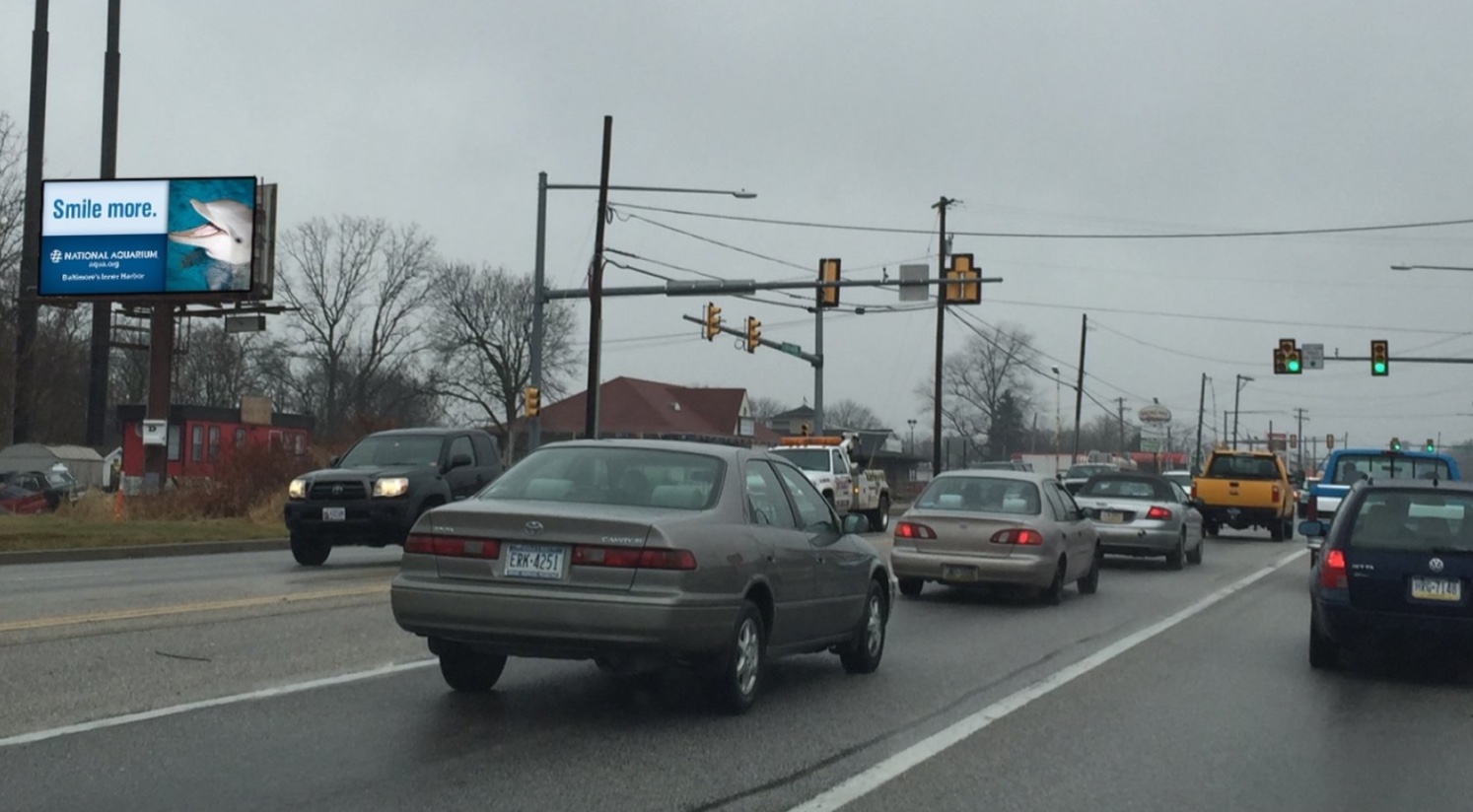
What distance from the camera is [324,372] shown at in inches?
3332

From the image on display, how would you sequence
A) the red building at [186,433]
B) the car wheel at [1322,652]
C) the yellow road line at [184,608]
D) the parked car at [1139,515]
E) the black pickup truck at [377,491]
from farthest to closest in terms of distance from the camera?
the red building at [186,433] < the parked car at [1139,515] < the black pickup truck at [377,491] < the yellow road line at [184,608] < the car wheel at [1322,652]

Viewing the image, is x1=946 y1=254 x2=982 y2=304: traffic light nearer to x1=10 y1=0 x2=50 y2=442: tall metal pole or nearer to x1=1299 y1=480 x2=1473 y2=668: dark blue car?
x1=1299 y1=480 x2=1473 y2=668: dark blue car

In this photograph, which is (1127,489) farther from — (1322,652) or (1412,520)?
(1412,520)

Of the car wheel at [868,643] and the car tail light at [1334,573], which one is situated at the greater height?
the car tail light at [1334,573]

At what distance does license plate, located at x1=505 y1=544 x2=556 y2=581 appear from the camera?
7828 millimetres

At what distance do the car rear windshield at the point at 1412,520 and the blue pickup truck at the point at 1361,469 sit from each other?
31.6 feet

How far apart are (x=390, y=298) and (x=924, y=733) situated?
251 ft

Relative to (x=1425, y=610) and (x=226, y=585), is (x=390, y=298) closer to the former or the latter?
(x=226, y=585)

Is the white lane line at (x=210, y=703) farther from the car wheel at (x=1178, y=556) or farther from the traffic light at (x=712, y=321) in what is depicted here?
the traffic light at (x=712, y=321)

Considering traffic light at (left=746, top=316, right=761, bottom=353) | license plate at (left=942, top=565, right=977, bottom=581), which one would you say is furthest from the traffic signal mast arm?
license plate at (left=942, top=565, right=977, bottom=581)

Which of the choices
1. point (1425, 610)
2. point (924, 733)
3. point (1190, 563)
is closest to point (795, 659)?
point (924, 733)

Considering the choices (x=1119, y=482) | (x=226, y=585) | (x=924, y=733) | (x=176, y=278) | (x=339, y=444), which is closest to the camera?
(x=924, y=733)

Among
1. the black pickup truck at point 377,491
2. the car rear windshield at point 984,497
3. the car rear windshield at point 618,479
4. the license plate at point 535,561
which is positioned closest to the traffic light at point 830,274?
the black pickup truck at point 377,491

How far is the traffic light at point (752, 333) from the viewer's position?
38.4 meters
